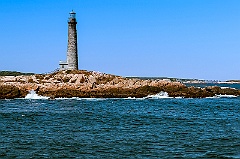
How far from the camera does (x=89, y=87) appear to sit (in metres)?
66.7

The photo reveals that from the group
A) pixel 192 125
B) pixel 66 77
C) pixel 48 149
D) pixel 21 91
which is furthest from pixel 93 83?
pixel 48 149

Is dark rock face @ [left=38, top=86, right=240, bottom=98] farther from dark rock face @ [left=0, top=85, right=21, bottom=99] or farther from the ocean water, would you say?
the ocean water

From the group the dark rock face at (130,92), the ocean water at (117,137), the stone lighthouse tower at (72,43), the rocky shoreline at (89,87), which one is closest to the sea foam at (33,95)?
the rocky shoreline at (89,87)

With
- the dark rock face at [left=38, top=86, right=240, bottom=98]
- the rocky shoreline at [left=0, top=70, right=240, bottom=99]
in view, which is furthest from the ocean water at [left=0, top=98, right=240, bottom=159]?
the rocky shoreline at [left=0, top=70, right=240, bottom=99]

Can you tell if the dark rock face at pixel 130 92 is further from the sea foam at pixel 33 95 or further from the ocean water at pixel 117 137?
the ocean water at pixel 117 137

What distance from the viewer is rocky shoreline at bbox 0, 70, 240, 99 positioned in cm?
6359

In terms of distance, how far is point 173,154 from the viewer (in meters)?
19.3

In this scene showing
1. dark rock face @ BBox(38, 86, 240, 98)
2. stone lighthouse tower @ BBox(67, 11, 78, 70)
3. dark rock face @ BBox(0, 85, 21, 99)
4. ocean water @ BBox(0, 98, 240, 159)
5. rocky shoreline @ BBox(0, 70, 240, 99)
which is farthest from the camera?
stone lighthouse tower @ BBox(67, 11, 78, 70)

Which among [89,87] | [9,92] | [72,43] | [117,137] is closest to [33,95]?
[9,92]

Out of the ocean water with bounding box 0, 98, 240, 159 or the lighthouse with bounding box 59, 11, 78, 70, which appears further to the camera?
the lighthouse with bounding box 59, 11, 78, 70

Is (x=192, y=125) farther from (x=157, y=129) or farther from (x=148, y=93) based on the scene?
(x=148, y=93)

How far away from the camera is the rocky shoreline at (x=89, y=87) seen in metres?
63.6

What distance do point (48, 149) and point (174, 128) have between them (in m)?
10.8

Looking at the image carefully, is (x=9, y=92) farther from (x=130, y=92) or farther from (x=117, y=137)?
(x=117, y=137)
